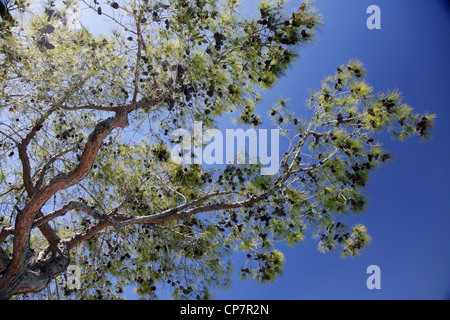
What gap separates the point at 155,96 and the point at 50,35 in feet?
2.93

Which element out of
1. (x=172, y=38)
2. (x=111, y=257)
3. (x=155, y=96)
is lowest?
(x=111, y=257)

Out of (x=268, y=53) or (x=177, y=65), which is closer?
(x=177, y=65)

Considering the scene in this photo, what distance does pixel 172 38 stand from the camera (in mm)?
2436

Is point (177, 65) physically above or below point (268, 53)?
below

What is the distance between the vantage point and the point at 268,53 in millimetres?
2363

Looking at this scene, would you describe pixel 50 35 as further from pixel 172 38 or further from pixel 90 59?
pixel 172 38

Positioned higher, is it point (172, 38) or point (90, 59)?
point (172, 38)

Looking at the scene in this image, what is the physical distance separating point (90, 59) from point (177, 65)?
2.52ft
